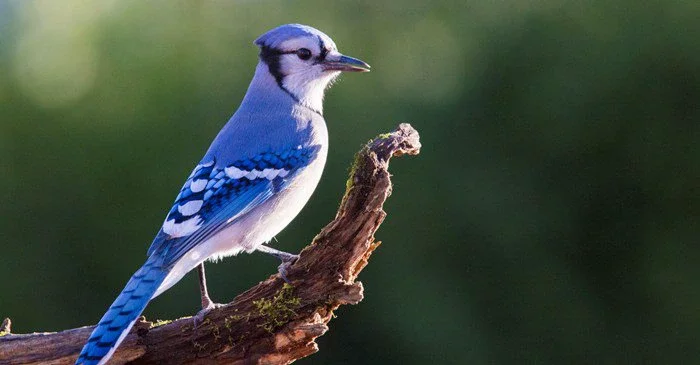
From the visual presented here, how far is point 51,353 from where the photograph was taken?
2826 mm

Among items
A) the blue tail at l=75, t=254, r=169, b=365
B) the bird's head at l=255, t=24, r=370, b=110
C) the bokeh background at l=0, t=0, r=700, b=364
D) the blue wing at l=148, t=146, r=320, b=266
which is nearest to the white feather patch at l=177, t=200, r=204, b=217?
the blue wing at l=148, t=146, r=320, b=266

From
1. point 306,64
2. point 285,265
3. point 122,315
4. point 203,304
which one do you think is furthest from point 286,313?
point 306,64

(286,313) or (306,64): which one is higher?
(306,64)

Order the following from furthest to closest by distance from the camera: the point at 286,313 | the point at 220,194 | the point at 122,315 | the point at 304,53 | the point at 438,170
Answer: the point at 438,170
the point at 304,53
the point at 220,194
the point at 286,313
the point at 122,315

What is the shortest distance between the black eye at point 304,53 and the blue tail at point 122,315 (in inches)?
38.0

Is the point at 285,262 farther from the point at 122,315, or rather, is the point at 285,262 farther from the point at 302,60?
the point at 302,60

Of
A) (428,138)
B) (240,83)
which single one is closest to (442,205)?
(428,138)

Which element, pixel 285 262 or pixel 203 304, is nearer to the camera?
pixel 285 262

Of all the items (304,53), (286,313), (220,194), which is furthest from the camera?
(304,53)

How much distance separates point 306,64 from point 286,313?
1017mm

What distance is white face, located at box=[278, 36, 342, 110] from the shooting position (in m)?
3.38

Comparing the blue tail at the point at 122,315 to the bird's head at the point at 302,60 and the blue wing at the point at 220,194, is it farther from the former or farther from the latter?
the bird's head at the point at 302,60

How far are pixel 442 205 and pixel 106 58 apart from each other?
81.0 inches

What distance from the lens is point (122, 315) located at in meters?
2.57
